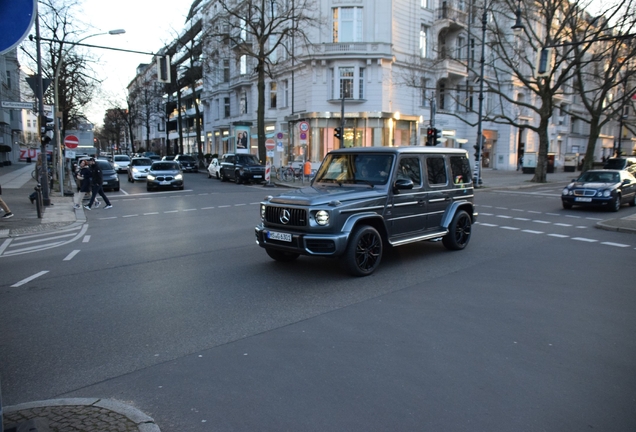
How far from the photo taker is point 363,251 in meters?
7.51

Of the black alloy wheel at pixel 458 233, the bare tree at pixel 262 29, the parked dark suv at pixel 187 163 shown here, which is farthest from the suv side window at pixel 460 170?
the parked dark suv at pixel 187 163

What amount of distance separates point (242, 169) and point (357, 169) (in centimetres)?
2333

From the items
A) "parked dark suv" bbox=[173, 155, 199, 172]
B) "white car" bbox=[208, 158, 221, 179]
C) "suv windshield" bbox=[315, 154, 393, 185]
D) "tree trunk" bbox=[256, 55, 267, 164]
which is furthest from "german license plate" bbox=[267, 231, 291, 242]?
"parked dark suv" bbox=[173, 155, 199, 172]

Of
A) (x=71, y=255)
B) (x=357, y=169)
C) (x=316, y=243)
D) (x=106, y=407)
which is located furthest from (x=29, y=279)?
(x=357, y=169)

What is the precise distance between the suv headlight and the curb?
4023mm

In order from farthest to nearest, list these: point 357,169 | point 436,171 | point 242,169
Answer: point 242,169
point 436,171
point 357,169

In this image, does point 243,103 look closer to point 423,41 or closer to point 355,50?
point 355,50

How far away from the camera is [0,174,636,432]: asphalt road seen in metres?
3.64

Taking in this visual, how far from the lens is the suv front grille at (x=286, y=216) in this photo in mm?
7275

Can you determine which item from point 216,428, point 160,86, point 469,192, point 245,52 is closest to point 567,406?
point 216,428

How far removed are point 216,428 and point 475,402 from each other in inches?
75.6

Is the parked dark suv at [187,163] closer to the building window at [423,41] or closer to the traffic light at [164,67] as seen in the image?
the building window at [423,41]

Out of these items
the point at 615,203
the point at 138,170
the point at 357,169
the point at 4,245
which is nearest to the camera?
the point at 357,169

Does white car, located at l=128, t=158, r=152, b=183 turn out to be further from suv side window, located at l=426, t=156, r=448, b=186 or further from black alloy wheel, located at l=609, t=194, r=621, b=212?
suv side window, located at l=426, t=156, r=448, b=186
